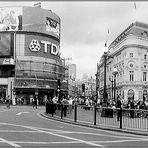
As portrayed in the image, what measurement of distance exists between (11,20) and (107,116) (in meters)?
75.8

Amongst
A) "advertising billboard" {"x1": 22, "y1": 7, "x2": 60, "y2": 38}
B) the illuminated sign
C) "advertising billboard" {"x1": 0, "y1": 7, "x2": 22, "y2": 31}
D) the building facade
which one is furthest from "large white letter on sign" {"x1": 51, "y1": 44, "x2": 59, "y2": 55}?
the building facade

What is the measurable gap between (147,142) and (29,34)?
81106 mm

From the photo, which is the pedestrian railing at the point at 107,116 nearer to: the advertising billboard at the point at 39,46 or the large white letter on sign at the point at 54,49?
the advertising billboard at the point at 39,46

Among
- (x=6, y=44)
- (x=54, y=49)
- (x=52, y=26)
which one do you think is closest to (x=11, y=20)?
(x=6, y=44)

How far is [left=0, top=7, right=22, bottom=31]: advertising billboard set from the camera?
9075 cm

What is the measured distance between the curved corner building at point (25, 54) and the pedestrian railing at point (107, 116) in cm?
6276

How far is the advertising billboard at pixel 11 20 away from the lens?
90750 mm

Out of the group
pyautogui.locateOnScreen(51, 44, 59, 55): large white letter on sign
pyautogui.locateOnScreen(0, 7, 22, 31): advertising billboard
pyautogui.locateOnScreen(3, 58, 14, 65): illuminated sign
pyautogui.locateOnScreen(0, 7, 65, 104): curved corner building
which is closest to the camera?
pyautogui.locateOnScreen(0, 7, 65, 104): curved corner building

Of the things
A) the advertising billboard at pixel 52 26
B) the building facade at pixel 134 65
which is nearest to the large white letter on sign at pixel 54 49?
the advertising billboard at pixel 52 26

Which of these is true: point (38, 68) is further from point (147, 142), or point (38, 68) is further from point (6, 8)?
point (147, 142)

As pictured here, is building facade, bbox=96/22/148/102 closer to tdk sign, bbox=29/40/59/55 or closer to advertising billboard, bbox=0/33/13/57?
tdk sign, bbox=29/40/59/55

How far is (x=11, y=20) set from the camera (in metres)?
90.9

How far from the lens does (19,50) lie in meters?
90.6

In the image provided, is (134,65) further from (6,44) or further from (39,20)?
(6,44)
